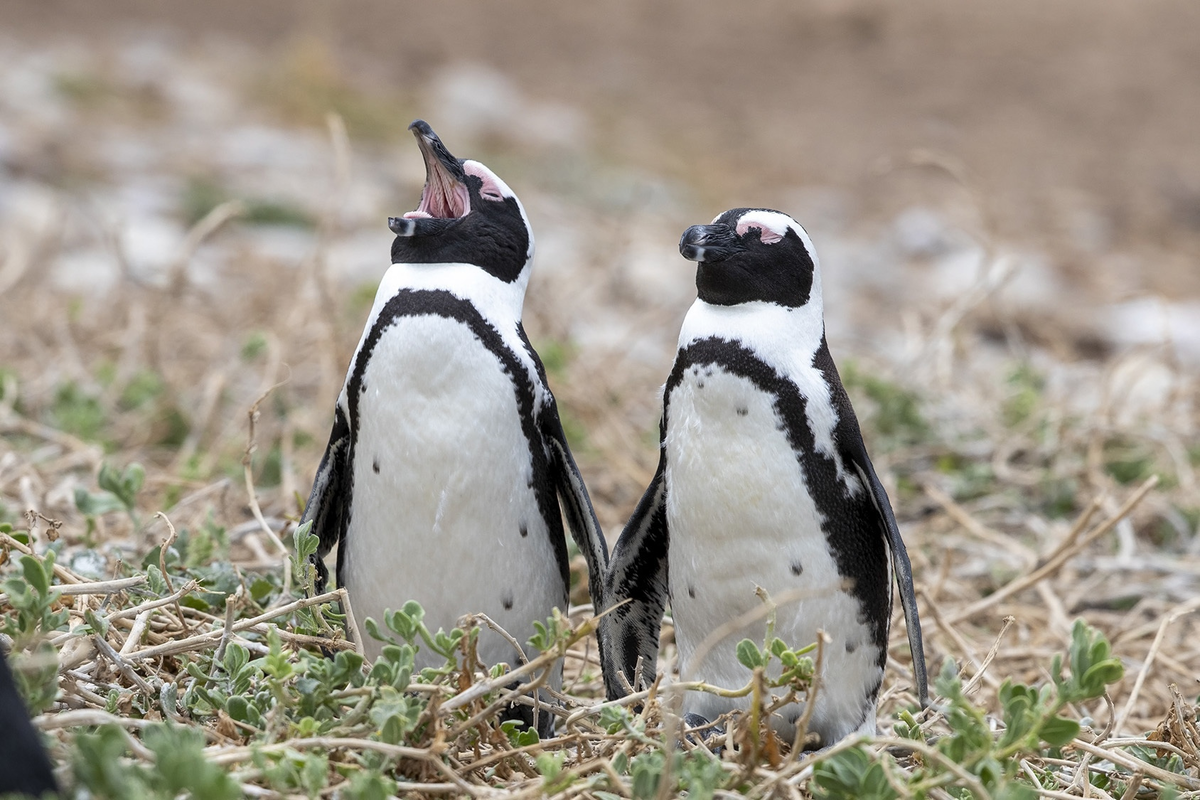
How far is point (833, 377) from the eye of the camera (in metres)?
2.26

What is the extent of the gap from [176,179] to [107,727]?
27.8ft

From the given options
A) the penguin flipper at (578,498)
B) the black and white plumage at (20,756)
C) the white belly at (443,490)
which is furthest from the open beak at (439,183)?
the black and white plumage at (20,756)

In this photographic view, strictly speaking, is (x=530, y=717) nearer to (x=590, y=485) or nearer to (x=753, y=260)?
(x=753, y=260)

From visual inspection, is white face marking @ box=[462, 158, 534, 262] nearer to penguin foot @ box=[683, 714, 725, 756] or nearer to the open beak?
the open beak

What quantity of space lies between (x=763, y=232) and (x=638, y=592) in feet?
2.49

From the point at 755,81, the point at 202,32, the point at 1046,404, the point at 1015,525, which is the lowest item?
the point at 1015,525

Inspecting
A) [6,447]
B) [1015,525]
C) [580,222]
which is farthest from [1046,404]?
[580,222]

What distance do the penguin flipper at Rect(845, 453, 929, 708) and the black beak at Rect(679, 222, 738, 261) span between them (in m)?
0.43

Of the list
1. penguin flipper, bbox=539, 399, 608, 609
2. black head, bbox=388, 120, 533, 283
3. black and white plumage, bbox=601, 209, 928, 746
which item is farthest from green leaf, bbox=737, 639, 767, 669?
black head, bbox=388, 120, 533, 283

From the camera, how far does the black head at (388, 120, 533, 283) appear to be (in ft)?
7.75

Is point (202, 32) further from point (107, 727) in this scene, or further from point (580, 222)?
point (107, 727)

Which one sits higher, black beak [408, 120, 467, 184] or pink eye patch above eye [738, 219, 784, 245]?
black beak [408, 120, 467, 184]

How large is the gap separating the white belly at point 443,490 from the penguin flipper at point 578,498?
0.28ft

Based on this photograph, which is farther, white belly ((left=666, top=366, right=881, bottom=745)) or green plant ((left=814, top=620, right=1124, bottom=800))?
white belly ((left=666, top=366, right=881, bottom=745))
